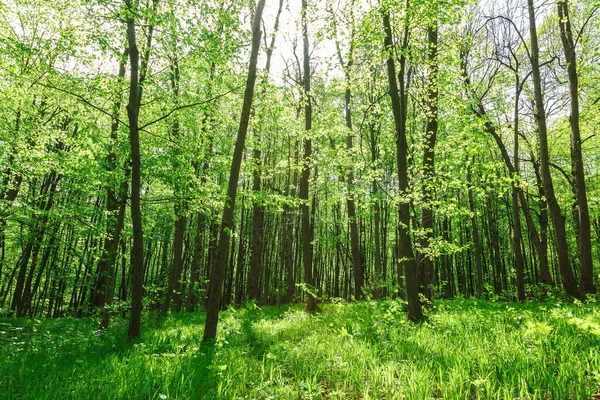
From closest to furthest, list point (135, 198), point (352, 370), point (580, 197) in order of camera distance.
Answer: point (352, 370)
point (135, 198)
point (580, 197)

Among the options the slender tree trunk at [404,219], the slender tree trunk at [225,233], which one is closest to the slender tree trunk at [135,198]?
the slender tree trunk at [225,233]

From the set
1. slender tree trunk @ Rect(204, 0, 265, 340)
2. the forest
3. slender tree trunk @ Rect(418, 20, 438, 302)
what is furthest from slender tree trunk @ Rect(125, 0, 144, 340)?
slender tree trunk @ Rect(418, 20, 438, 302)

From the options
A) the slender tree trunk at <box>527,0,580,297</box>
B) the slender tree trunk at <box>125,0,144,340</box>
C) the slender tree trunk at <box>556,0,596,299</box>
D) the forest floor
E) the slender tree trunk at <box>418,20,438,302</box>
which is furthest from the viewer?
the slender tree trunk at <box>527,0,580,297</box>

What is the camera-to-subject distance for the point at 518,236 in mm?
14953

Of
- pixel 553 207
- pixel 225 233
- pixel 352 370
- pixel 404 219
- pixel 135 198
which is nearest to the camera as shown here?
pixel 352 370

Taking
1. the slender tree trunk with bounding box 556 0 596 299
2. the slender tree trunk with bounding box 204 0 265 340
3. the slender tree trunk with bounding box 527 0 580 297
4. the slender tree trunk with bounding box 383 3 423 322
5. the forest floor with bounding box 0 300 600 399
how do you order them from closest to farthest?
the forest floor with bounding box 0 300 600 399
the slender tree trunk with bounding box 204 0 265 340
the slender tree trunk with bounding box 383 3 423 322
the slender tree trunk with bounding box 556 0 596 299
the slender tree trunk with bounding box 527 0 580 297

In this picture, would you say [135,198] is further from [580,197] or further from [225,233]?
[580,197]

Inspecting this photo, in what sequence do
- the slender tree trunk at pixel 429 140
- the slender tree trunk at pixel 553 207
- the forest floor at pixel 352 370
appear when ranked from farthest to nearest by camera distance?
the slender tree trunk at pixel 553 207, the slender tree trunk at pixel 429 140, the forest floor at pixel 352 370

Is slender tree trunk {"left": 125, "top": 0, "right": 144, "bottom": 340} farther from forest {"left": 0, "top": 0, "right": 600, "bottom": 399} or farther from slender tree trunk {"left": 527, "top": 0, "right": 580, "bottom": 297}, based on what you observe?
slender tree trunk {"left": 527, "top": 0, "right": 580, "bottom": 297}

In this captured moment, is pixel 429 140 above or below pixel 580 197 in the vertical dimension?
above

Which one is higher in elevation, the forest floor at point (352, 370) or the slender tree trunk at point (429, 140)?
the slender tree trunk at point (429, 140)

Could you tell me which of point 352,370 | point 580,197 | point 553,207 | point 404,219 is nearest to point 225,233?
point 352,370

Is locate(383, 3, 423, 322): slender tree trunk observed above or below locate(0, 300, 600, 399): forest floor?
above

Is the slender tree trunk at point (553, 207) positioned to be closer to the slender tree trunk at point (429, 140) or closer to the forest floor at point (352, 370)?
the slender tree trunk at point (429, 140)
